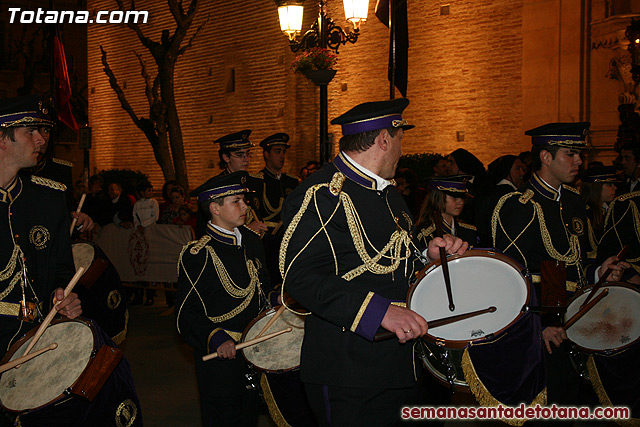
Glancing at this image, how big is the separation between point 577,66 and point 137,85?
22.0 meters

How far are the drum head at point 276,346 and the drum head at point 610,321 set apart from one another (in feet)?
6.11

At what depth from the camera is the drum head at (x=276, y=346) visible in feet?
16.5

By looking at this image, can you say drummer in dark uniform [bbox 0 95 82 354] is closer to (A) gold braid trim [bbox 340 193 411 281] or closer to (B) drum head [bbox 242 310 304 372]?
(B) drum head [bbox 242 310 304 372]

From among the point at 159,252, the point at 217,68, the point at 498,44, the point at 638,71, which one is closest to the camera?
the point at 638,71

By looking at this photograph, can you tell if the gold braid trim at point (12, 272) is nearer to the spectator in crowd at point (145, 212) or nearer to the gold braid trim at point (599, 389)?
the gold braid trim at point (599, 389)

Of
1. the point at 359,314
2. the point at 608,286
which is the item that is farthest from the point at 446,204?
Answer: the point at 359,314

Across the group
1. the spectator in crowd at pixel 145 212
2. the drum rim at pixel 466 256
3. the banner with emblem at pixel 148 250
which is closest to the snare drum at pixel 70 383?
the drum rim at pixel 466 256

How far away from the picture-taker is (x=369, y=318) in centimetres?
334

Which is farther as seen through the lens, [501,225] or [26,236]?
[501,225]

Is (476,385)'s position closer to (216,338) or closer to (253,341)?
(253,341)

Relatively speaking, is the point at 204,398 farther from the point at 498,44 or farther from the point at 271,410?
the point at 498,44

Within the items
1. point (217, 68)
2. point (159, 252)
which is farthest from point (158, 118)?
point (159, 252)

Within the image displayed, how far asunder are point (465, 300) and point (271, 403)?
1.92m

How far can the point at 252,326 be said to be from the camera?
506cm
